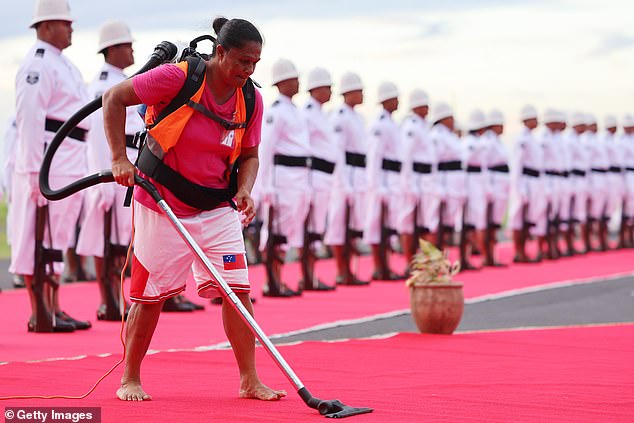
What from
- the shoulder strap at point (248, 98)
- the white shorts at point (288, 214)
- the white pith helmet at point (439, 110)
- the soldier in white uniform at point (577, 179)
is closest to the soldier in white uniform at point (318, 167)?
the white shorts at point (288, 214)

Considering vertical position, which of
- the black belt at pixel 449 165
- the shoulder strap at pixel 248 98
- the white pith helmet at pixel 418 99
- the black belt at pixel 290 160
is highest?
the shoulder strap at pixel 248 98

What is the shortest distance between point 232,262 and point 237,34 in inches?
43.7

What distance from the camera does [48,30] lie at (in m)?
9.90

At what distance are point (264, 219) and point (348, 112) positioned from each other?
226 centimetres

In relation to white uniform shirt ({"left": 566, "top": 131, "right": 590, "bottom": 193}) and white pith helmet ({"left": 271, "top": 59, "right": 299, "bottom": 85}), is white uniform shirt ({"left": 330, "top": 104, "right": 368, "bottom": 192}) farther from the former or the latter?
white uniform shirt ({"left": 566, "top": 131, "right": 590, "bottom": 193})

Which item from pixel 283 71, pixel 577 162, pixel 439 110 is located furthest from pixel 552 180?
pixel 283 71

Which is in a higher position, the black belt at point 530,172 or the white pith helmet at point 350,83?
the white pith helmet at point 350,83

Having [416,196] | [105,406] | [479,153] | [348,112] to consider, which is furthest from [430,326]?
[479,153]

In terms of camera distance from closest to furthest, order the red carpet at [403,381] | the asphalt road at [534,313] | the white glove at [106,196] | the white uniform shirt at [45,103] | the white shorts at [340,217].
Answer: the red carpet at [403,381], the white uniform shirt at [45,103], the asphalt road at [534,313], the white glove at [106,196], the white shorts at [340,217]

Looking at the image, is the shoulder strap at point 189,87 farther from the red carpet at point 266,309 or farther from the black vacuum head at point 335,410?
the red carpet at point 266,309

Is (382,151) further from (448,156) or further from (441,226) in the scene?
(448,156)

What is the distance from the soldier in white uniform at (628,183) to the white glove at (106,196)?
15.8 m

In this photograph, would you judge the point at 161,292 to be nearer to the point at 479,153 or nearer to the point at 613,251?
the point at 479,153

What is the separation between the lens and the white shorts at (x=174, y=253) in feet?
20.8
